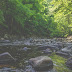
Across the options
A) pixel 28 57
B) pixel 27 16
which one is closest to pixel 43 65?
pixel 28 57

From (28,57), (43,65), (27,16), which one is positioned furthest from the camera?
(27,16)

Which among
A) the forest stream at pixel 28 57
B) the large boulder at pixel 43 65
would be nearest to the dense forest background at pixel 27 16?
the forest stream at pixel 28 57

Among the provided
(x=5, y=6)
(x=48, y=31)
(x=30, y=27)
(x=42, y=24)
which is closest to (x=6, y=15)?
(x=5, y=6)

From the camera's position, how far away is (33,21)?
27078 millimetres

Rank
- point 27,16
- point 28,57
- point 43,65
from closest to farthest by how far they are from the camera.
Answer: point 43,65 < point 28,57 < point 27,16

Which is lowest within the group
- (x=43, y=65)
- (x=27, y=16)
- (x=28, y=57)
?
(x=28, y=57)

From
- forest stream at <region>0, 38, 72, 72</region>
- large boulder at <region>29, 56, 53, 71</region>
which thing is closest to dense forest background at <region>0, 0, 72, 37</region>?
forest stream at <region>0, 38, 72, 72</region>

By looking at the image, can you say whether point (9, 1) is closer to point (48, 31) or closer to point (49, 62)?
point (49, 62)

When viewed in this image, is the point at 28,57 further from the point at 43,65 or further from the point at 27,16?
the point at 27,16

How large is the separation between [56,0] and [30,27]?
20695 mm

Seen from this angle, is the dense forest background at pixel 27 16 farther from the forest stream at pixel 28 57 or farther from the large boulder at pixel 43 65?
the large boulder at pixel 43 65

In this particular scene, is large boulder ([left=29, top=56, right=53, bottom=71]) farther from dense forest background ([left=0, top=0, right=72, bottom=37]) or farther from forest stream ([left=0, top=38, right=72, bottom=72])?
dense forest background ([left=0, top=0, right=72, bottom=37])

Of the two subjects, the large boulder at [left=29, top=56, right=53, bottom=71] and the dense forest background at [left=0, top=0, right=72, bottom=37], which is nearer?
the large boulder at [left=29, top=56, right=53, bottom=71]

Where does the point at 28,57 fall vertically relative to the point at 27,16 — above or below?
below
